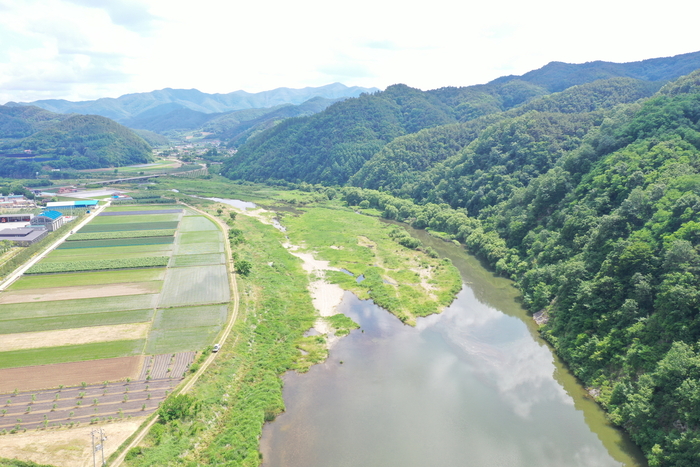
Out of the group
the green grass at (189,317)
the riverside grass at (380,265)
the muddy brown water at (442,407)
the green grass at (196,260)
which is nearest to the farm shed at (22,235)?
the green grass at (196,260)

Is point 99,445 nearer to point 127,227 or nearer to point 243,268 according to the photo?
point 243,268

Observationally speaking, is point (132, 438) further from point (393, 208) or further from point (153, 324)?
point (393, 208)

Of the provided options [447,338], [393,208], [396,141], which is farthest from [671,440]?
[396,141]

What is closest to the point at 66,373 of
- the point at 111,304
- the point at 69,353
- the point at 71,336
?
the point at 69,353

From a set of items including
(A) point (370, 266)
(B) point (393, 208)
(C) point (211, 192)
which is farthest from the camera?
(C) point (211, 192)

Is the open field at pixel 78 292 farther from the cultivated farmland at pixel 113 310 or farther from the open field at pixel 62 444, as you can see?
the open field at pixel 62 444

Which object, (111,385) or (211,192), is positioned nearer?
(111,385)

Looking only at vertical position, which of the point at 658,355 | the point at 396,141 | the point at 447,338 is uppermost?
the point at 396,141

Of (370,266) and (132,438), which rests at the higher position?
(132,438)
